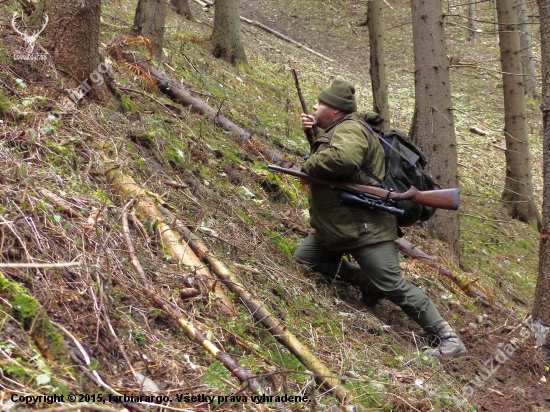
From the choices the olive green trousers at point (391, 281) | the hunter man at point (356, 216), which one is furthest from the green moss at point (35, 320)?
the olive green trousers at point (391, 281)

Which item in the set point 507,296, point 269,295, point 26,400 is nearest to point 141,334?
point 26,400

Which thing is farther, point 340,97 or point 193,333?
point 340,97

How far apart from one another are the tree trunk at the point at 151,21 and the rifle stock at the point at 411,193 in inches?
190

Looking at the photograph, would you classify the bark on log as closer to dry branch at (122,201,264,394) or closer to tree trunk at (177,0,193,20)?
dry branch at (122,201,264,394)

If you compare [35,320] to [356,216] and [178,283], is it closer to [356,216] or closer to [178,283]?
[178,283]

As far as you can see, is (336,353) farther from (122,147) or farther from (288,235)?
(122,147)

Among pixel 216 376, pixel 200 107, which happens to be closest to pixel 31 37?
pixel 200 107

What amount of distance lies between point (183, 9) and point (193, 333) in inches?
616

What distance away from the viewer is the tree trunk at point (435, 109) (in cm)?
877

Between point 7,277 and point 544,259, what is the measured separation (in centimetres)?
509

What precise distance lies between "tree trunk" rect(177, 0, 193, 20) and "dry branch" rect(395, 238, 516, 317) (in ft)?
40.1

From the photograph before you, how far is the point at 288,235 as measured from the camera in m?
6.76

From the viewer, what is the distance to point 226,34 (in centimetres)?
1338

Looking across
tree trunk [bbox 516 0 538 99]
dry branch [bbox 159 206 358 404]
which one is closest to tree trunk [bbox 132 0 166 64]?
dry branch [bbox 159 206 358 404]
